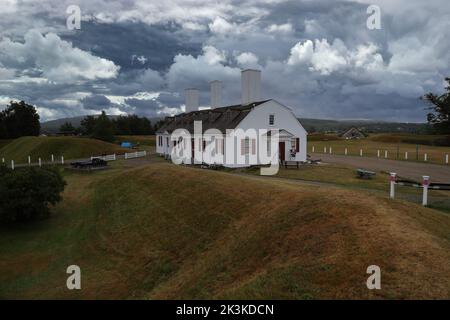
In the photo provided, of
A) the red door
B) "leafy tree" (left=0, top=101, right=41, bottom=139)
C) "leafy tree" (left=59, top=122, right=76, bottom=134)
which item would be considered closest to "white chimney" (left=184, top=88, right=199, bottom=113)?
the red door

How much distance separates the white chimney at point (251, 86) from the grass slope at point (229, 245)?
43.1ft

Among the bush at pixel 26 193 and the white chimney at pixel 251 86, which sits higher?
the white chimney at pixel 251 86

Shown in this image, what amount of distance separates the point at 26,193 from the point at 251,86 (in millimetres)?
21820

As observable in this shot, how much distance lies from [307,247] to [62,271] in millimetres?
12139

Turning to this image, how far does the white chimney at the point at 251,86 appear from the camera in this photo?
3700 centimetres

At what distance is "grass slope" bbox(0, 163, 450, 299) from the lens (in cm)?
979

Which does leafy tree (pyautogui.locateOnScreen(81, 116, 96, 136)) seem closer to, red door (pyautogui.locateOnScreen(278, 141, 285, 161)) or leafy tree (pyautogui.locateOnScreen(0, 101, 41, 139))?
leafy tree (pyautogui.locateOnScreen(0, 101, 41, 139))

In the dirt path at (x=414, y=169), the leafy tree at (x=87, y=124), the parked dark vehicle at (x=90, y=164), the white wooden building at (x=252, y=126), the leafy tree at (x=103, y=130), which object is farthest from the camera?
the leafy tree at (x=87, y=124)

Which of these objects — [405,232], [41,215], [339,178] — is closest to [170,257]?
[405,232]

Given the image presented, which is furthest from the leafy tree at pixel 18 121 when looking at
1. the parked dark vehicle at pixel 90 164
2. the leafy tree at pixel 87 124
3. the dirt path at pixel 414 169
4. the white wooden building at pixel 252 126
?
the dirt path at pixel 414 169

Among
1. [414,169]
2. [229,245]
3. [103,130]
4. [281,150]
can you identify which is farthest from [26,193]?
[103,130]

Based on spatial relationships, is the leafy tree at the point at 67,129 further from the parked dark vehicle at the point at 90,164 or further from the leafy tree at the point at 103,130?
the parked dark vehicle at the point at 90,164

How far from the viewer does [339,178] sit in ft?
90.4

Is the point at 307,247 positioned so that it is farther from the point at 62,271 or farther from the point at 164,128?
the point at 164,128
